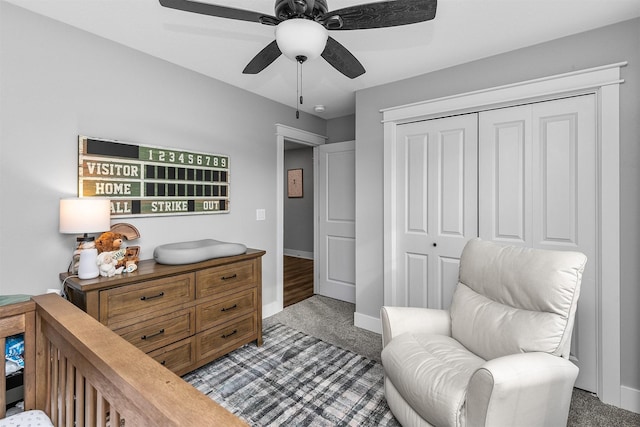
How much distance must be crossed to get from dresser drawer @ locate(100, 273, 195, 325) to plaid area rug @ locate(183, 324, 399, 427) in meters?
0.62

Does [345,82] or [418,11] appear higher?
[345,82]

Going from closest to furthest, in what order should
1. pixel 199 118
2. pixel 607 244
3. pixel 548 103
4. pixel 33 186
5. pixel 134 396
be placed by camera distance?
pixel 134 396 < pixel 33 186 < pixel 607 244 < pixel 548 103 < pixel 199 118

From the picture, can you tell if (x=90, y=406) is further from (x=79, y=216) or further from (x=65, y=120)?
(x=65, y=120)

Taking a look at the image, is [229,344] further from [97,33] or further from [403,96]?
[403,96]

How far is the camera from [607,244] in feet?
6.50

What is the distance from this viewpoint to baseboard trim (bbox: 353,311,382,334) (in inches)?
120

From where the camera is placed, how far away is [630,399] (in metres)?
1.92

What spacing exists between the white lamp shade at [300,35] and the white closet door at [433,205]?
1.73 meters

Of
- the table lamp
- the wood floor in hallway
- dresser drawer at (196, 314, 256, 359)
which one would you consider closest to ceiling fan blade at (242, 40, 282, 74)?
the table lamp

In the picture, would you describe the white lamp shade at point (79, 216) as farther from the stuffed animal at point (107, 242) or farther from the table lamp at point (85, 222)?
the stuffed animal at point (107, 242)

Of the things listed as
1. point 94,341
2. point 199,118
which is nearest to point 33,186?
point 199,118

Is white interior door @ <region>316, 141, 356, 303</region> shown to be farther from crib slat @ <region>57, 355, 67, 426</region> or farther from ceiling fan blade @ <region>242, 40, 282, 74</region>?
crib slat @ <region>57, 355, 67, 426</region>

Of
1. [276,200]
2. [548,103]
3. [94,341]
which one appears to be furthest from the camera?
[276,200]

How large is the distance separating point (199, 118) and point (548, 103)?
280cm
